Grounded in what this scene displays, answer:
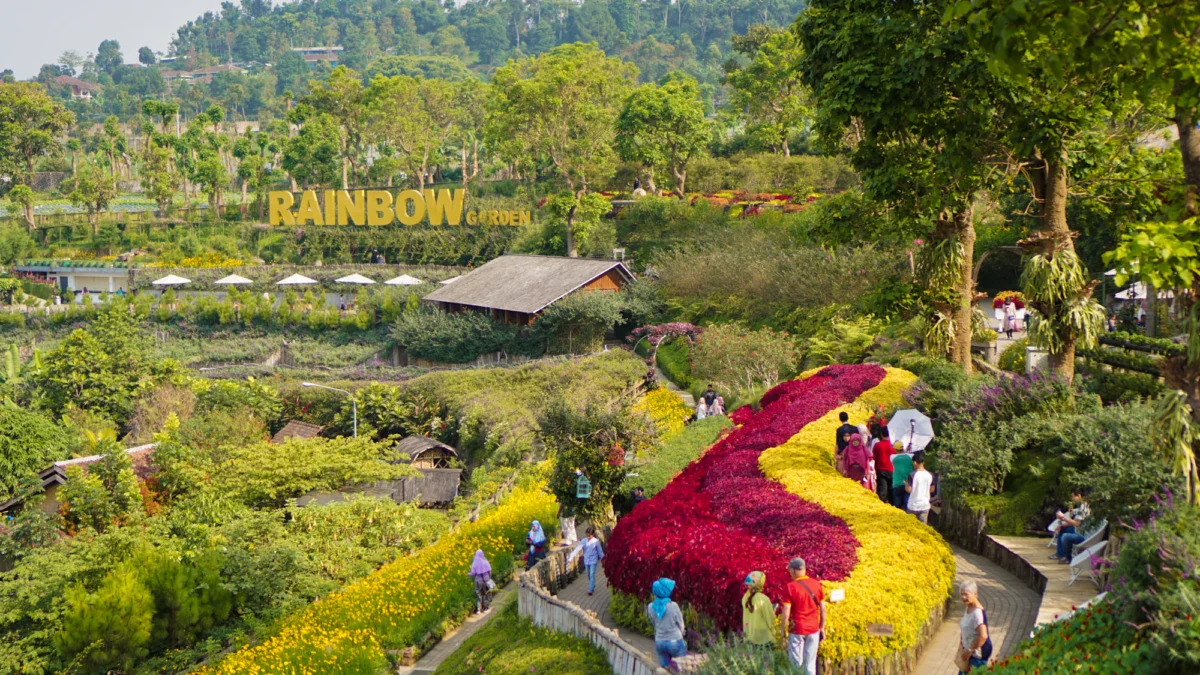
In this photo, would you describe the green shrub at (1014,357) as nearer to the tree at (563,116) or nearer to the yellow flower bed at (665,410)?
the yellow flower bed at (665,410)

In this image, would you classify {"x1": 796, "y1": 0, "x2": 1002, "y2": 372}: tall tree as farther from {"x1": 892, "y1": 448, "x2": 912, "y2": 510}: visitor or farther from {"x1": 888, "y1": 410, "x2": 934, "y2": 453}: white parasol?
{"x1": 892, "y1": 448, "x2": 912, "y2": 510}: visitor

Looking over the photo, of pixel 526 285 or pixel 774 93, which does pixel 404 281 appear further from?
pixel 774 93

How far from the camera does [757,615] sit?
414 inches

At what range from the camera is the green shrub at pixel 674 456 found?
20484 millimetres

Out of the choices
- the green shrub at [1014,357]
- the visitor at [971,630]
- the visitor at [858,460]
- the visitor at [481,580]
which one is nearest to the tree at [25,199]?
the visitor at [481,580]

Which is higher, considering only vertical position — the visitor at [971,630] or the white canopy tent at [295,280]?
the visitor at [971,630]

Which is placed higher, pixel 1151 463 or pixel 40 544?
pixel 1151 463

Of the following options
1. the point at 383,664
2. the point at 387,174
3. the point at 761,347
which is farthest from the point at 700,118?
the point at 383,664

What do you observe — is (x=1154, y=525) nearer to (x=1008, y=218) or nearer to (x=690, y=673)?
(x=690, y=673)

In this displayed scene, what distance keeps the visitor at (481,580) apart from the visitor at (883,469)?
20.5 ft

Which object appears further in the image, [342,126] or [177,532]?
[342,126]

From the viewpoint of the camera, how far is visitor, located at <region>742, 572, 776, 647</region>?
10.4 m

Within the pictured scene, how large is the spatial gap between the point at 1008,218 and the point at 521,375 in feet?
54.2

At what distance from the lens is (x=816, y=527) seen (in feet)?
43.6
